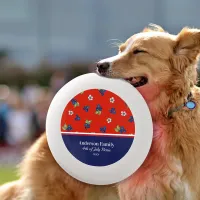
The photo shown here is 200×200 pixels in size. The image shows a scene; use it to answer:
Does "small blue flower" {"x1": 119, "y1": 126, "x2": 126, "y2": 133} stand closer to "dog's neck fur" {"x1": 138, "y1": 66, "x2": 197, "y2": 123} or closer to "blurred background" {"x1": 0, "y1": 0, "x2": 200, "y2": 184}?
"dog's neck fur" {"x1": 138, "y1": 66, "x2": 197, "y2": 123}

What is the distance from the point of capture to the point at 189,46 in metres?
5.86

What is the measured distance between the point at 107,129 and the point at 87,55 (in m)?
22.0

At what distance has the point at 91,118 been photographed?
19.5ft

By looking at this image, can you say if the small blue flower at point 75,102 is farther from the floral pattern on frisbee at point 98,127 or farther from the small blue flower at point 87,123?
the small blue flower at point 87,123

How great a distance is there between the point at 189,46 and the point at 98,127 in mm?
1132

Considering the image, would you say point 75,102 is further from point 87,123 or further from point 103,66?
point 103,66

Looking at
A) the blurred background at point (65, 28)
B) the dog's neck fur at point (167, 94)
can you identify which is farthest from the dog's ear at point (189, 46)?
the blurred background at point (65, 28)

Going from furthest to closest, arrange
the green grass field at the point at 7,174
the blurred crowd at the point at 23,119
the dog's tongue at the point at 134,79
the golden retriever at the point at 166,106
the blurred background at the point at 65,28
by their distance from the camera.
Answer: the blurred background at the point at 65,28 < the blurred crowd at the point at 23,119 < the green grass field at the point at 7,174 < the dog's tongue at the point at 134,79 < the golden retriever at the point at 166,106

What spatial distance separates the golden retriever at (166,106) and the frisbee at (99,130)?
11 centimetres

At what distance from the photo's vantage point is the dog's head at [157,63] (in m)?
5.82

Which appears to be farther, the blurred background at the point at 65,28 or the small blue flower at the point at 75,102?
the blurred background at the point at 65,28

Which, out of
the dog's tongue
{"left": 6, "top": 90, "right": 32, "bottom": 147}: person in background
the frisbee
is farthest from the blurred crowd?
the dog's tongue

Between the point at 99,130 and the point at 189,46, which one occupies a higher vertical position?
the point at 189,46

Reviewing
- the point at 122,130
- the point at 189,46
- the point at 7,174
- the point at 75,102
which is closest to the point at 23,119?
the point at 7,174
